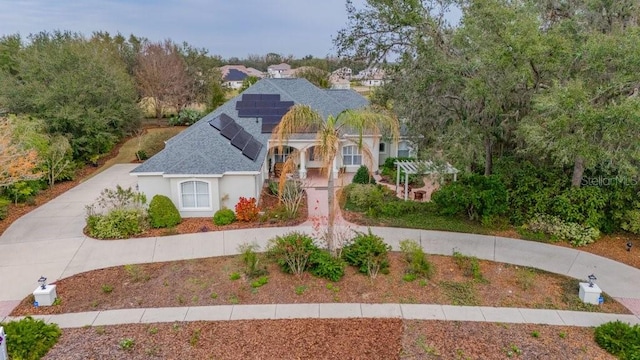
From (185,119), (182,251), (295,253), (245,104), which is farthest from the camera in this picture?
(185,119)

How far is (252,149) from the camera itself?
57.4ft

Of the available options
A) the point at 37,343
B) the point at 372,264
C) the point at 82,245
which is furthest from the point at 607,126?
the point at 82,245

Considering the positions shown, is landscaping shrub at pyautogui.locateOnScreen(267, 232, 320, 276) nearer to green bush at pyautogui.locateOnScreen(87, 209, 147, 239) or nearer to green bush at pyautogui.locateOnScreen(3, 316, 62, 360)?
green bush at pyautogui.locateOnScreen(3, 316, 62, 360)

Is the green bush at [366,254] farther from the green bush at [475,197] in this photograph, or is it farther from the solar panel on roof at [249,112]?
the solar panel on roof at [249,112]

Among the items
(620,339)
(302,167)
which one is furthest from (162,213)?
(620,339)

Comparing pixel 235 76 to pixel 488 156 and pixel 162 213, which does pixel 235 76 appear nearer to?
pixel 162 213

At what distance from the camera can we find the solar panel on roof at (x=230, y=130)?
17.8 m

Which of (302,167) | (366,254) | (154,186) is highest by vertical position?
(302,167)

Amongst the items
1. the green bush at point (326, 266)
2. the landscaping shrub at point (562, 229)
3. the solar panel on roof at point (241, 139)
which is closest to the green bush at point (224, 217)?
the solar panel on roof at point (241, 139)

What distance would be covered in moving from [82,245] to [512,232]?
1466cm

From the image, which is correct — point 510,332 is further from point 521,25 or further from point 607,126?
point 521,25

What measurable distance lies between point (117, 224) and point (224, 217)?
361cm

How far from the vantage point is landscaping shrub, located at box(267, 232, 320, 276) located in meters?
10.8

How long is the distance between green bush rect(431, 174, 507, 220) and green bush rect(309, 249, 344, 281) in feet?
18.1
